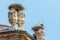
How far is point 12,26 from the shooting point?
35906 millimetres

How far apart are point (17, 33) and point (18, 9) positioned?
1730 mm

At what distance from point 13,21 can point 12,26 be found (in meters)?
0.35

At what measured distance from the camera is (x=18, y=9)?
3603 cm

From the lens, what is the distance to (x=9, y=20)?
35812mm

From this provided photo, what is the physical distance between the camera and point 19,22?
117ft

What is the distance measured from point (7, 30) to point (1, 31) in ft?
1.46

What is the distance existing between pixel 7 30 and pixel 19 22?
3.06 ft

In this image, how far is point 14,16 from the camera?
35.7 m

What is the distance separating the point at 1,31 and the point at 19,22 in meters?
1.31

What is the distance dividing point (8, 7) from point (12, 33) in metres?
1.82

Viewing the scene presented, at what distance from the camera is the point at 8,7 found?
36.0m

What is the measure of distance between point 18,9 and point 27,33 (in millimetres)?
1723

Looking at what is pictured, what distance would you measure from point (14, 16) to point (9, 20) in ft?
1.43

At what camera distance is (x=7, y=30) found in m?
35.7
